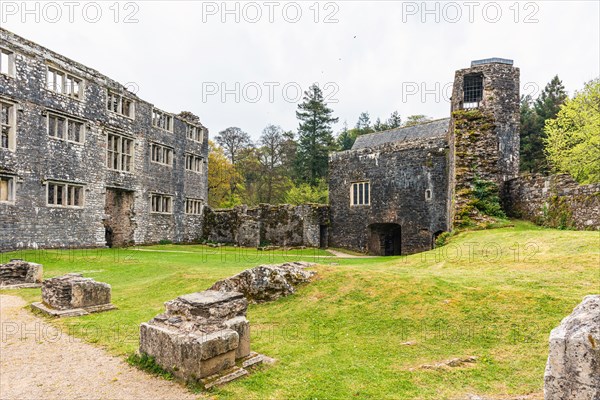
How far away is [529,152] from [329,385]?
4551 centimetres

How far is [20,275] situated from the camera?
527 inches

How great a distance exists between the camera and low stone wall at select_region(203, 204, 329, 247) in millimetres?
29125

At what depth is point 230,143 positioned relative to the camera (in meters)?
57.8

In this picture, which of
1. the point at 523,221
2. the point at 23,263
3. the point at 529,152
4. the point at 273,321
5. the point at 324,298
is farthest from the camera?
the point at 529,152

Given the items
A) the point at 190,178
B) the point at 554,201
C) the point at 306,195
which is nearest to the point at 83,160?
the point at 190,178

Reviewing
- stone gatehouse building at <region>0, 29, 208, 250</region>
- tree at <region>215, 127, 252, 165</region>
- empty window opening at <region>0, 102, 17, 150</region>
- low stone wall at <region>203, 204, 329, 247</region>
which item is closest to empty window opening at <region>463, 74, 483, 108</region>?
low stone wall at <region>203, 204, 329, 247</region>

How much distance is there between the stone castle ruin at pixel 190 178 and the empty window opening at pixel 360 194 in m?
0.08

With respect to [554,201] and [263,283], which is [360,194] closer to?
[554,201]

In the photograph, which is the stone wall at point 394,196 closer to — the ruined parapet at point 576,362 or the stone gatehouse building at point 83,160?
the stone gatehouse building at point 83,160

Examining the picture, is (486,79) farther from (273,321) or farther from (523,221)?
(273,321)

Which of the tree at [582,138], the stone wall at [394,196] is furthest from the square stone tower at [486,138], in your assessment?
the tree at [582,138]

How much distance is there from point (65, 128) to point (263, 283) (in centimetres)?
1845

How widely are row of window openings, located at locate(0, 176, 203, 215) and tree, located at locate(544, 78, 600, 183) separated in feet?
92.3

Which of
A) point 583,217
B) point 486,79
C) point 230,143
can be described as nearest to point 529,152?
point 486,79
